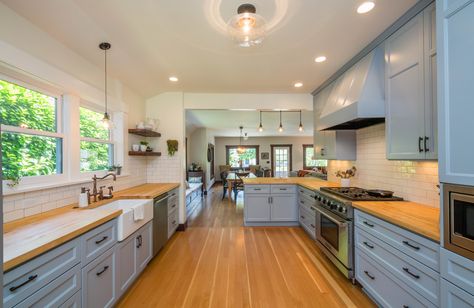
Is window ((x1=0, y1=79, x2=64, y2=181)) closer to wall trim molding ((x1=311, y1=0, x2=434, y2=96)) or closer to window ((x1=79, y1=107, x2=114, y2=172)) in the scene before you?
window ((x1=79, y1=107, x2=114, y2=172))

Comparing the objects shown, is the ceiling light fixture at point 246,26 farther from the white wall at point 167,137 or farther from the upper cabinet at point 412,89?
the white wall at point 167,137

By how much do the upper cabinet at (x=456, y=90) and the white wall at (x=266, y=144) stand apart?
10.3m

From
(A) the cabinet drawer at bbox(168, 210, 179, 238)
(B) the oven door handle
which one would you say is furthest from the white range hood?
(A) the cabinet drawer at bbox(168, 210, 179, 238)

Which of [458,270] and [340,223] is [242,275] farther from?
[458,270]

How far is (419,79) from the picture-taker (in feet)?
5.65

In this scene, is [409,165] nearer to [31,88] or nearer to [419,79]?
[419,79]

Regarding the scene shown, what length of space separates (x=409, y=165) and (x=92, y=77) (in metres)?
3.75

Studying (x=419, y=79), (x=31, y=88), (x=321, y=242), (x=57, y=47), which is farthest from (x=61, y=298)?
(x=419, y=79)

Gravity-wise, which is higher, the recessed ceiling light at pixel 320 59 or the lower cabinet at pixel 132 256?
the recessed ceiling light at pixel 320 59

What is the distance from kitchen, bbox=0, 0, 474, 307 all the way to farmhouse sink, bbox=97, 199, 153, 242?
18 mm

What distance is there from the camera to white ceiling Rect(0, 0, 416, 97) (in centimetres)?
171

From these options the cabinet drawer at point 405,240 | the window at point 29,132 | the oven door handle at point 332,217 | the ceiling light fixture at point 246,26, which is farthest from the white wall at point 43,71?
the cabinet drawer at point 405,240

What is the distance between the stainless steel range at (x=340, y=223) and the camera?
221 cm

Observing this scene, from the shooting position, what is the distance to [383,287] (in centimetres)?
176
